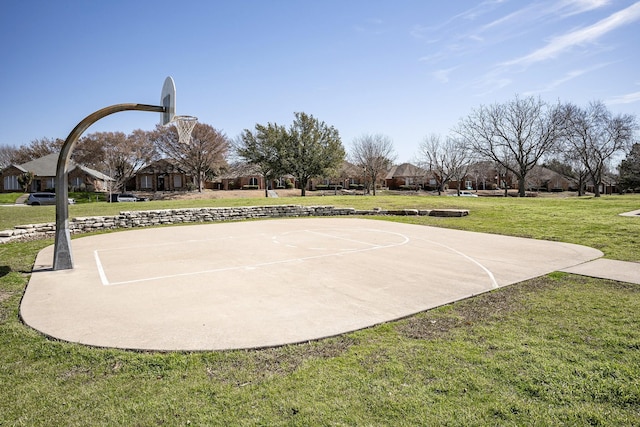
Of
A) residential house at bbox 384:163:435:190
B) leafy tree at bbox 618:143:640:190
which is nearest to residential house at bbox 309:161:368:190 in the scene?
residential house at bbox 384:163:435:190

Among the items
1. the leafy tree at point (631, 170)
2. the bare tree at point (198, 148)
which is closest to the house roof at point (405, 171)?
the leafy tree at point (631, 170)

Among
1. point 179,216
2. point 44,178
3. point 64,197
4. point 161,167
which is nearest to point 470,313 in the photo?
point 64,197

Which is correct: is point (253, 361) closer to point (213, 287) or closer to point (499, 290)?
point (213, 287)

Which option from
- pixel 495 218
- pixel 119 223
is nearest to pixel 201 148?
pixel 119 223

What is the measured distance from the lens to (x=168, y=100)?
30.3 ft

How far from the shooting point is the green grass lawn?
3113mm

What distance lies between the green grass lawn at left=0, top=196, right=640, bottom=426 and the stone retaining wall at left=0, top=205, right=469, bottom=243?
11186 mm

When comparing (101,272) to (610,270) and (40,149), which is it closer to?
(610,270)

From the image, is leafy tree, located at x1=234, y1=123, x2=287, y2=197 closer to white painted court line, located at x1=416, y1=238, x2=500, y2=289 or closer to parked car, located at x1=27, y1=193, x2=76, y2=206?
parked car, located at x1=27, y1=193, x2=76, y2=206

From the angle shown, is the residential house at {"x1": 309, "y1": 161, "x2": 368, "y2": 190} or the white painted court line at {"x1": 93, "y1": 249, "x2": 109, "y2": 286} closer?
the white painted court line at {"x1": 93, "y1": 249, "x2": 109, "y2": 286}

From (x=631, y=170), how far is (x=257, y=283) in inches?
2682

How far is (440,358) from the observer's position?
4.09 metres

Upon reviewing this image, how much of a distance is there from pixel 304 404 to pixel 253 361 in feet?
3.43

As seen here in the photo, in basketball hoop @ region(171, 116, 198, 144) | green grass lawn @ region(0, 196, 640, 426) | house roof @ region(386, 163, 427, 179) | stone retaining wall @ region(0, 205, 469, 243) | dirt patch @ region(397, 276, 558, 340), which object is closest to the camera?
green grass lawn @ region(0, 196, 640, 426)
